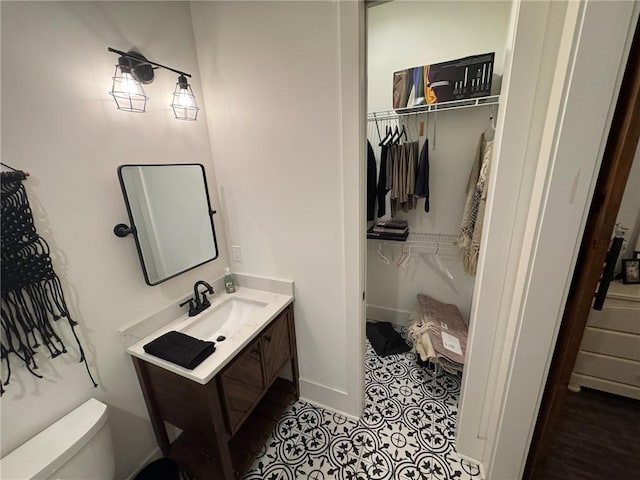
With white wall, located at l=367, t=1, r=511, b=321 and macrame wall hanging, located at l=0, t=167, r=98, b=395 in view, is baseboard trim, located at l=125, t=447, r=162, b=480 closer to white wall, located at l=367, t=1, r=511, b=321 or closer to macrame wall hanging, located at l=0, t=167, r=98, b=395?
macrame wall hanging, located at l=0, t=167, r=98, b=395

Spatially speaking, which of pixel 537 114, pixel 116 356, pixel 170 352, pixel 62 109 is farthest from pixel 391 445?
pixel 62 109

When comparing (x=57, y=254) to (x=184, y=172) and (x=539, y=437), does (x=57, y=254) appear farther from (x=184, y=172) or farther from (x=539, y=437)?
(x=539, y=437)

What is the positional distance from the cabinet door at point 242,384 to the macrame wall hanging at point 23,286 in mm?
702

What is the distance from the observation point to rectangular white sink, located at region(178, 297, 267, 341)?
1.48 m

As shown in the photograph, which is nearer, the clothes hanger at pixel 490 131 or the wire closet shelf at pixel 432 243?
the clothes hanger at pixel 490 131

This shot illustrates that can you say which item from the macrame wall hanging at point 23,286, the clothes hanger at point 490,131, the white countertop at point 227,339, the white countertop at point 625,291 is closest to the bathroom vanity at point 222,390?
the white countertop at point 227,339

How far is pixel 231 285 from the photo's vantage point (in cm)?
174

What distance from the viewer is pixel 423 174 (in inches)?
79.6

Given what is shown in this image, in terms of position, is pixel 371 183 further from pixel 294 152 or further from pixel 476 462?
pixel 476 462

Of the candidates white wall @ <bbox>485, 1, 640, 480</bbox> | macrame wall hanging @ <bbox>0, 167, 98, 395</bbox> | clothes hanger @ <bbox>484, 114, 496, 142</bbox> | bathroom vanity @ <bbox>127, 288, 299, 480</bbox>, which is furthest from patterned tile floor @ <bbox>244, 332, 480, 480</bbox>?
clothes hanger @ <bbox>484, 114, 496, 142</bbox>

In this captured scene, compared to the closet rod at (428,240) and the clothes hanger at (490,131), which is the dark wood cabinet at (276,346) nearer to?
the closet rod at (428,240)

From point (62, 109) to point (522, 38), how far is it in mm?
1720

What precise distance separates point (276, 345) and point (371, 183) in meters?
1.49

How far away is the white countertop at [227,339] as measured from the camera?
3.64ft
